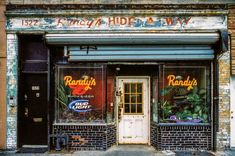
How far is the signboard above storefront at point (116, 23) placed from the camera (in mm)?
9680

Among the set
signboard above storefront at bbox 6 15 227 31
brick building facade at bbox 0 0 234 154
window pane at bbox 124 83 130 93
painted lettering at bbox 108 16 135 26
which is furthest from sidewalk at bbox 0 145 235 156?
painted lettering at bbox 108 16 135 26

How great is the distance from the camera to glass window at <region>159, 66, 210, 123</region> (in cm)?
977

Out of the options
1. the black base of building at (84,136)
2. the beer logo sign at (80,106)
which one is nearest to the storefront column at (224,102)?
the black base of building at (84,136)

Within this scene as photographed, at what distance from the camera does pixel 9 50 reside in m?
9.69

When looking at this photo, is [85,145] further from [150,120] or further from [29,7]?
[29,7]

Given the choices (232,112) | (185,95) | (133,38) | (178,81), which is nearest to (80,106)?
(133,38)

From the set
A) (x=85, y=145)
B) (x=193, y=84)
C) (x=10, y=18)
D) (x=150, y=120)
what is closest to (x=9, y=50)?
(x=10, y=18)

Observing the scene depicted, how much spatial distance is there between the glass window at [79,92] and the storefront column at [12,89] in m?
1.37

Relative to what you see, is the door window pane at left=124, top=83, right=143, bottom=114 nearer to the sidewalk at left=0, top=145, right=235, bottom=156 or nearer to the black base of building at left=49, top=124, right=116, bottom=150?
the black base of building at left=49, top=124, right=116, bottom=150

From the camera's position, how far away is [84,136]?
958 cm

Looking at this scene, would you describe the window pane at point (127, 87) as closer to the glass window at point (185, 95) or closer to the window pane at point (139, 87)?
the window pane at point (139, 87)

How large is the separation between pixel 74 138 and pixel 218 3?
6.42 metres

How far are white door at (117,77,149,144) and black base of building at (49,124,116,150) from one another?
99cm

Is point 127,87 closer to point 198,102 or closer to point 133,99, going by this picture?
point 133,99
